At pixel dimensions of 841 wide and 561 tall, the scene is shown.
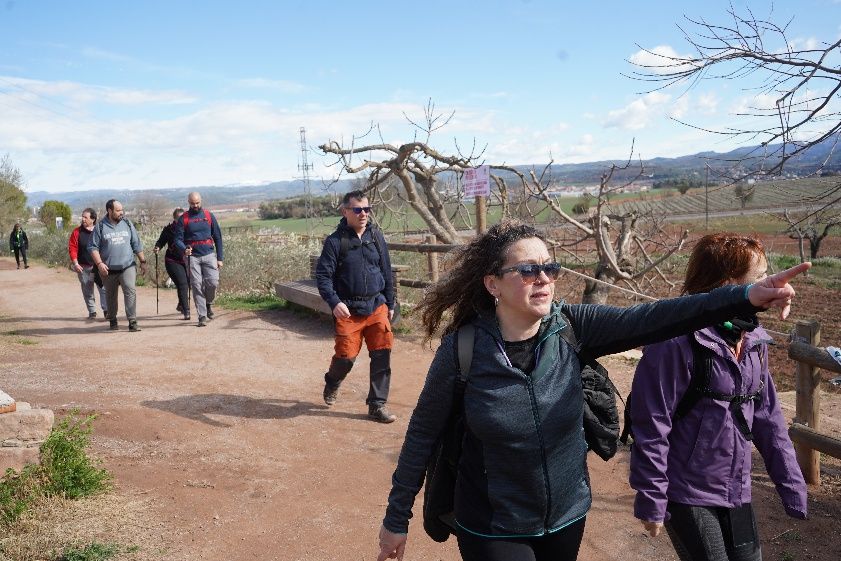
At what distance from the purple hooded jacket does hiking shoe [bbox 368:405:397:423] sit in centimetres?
364

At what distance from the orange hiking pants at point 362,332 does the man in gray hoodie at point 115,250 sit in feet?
16.1

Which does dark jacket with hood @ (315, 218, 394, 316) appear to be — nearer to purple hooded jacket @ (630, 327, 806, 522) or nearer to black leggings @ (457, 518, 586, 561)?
purple hooded jacket @ (630, 327, 806, 522)

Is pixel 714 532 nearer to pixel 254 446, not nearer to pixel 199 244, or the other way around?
pixel 254 446

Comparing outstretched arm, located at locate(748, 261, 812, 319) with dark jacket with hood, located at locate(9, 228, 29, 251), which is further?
dark jacket with hood, located at locate(9, 228, 29, 251)

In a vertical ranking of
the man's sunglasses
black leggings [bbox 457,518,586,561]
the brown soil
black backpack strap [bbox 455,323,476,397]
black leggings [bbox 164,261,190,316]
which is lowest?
the brown soil

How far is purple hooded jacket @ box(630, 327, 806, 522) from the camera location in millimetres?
2527

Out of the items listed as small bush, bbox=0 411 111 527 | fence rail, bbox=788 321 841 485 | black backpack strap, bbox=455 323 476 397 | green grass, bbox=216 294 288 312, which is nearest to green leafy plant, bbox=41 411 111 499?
small bush, bbox=0 411 111 527

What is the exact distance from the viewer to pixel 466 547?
2330mm

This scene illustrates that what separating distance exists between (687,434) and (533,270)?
0.88 m

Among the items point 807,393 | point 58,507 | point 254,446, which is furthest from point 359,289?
point 807,393

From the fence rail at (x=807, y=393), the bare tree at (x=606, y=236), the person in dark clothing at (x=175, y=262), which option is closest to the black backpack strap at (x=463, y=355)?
the fence rail at (x=807, y=393)

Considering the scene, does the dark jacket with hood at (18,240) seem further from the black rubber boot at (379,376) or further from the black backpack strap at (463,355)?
the black backpack strap at (463,355)

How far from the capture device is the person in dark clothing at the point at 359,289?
5.77 m

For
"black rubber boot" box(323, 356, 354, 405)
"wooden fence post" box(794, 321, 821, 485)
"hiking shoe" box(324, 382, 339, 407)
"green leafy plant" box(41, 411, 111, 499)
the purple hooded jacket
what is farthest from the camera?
"hiking shoe" box(324, 382, 339, 407)
